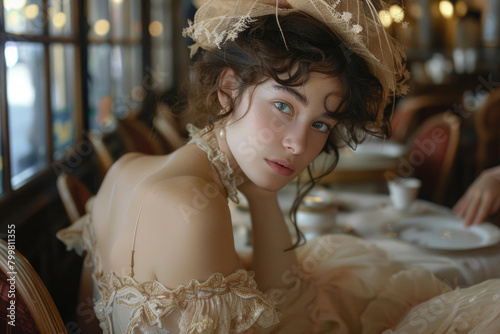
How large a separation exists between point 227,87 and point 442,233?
102cm

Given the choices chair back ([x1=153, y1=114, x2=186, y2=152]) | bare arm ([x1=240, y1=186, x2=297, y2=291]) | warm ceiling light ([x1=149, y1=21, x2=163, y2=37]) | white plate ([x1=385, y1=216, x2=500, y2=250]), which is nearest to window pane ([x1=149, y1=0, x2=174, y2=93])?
warm ceiling light ([x1=149, y1=21, x2=163, y2=37])

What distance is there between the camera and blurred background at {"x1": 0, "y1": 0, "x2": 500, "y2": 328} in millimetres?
1779

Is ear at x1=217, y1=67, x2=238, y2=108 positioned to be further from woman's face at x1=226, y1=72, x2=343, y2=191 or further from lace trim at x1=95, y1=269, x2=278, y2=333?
lace trim at x1=95, y1=269, x2=278, y2=333

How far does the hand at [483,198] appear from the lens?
1.71m

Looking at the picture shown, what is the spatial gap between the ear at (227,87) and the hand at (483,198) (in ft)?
3.44

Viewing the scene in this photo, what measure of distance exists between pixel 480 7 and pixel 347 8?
925 cm

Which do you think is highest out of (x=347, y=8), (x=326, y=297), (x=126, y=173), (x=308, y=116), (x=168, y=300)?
(x=347, y=8)

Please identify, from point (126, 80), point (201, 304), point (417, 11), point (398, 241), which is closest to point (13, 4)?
point (201, 304)

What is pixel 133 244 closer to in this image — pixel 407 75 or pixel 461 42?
pixel 407 75

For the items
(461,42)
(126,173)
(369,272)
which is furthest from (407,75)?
(461,42)

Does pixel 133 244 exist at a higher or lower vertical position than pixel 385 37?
lower

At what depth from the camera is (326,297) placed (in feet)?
4.49

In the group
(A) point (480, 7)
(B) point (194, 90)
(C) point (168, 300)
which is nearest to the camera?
(C) point (168, 300)

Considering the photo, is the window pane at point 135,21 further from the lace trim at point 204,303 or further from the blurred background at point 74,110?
the lace trim at point 204,303
